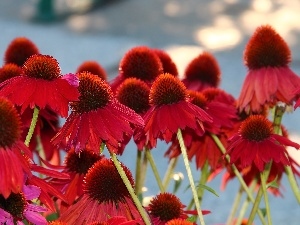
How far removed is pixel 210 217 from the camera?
132 inches

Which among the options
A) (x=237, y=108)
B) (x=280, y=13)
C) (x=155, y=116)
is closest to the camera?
(x=155, y=116)

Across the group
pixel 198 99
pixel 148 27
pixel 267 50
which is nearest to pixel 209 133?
pixel 198 99

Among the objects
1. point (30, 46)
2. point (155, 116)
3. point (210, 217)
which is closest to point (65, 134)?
point (155, 116)

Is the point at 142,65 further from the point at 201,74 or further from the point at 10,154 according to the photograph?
the point at 10,154

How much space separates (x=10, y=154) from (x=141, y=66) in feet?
1.77

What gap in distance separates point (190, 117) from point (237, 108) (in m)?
0.29

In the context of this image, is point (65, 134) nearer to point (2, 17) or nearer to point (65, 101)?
point (65, 101)

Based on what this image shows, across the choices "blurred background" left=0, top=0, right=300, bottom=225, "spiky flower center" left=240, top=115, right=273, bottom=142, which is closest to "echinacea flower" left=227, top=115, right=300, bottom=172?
"spiky flower center" left=240, top=115, right=273, bottom=142

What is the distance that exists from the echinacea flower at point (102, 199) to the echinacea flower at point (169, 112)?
0.06 m

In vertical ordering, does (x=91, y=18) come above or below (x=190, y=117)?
above

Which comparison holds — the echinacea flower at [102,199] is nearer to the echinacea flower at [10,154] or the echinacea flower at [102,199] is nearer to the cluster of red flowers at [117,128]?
the cluster of red flowers at [117,128]

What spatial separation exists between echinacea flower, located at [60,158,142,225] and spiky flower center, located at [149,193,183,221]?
1.1 inches

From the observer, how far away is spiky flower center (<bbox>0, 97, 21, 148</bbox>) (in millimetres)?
754

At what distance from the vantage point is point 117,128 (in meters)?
0.90
